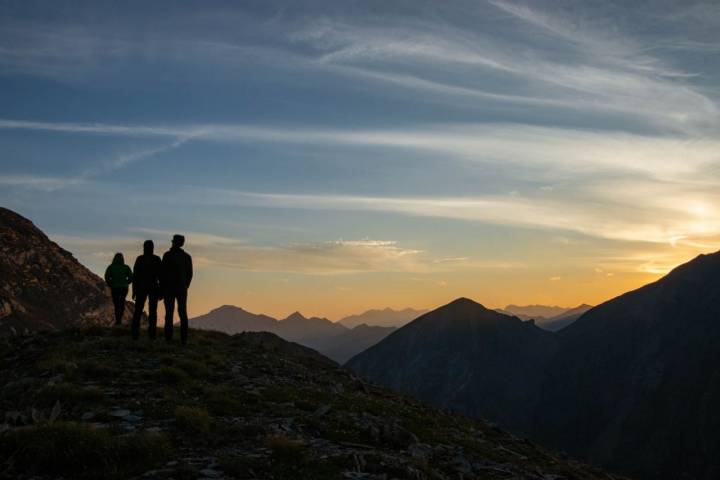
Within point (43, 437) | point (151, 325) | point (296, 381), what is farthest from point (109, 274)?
point (43, 437)

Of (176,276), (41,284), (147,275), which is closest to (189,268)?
(176,276)

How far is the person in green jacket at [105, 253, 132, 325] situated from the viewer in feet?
82.2

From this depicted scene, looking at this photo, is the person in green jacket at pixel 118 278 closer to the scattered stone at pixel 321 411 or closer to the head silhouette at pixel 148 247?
the head silhouette at pixel 148 247

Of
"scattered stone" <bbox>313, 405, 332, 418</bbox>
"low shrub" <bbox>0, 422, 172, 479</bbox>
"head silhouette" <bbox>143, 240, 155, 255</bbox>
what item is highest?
"head silhouette" <bbox>143, 240, 155, 255</bbox>

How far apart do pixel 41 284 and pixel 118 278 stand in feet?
344

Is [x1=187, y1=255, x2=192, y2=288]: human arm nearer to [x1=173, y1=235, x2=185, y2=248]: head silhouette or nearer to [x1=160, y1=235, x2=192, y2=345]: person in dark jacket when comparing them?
[x1=160, y1=235, x2=192, y2=345]: person in dark jacket

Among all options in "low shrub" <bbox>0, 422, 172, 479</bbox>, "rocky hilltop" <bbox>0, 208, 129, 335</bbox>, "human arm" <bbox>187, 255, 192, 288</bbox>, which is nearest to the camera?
"low shrub" <bbox>0, 422, 172, 479</bbox>

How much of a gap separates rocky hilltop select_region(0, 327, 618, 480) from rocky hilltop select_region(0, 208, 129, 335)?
87603mm

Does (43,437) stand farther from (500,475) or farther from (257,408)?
(500,475)

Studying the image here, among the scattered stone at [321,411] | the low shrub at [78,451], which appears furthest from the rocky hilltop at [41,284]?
the low shrub at [78,451]

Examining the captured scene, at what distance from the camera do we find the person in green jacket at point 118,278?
25062 millimetres

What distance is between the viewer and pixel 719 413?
641 feet

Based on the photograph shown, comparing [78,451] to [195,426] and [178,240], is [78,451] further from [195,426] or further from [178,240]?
[178,240]

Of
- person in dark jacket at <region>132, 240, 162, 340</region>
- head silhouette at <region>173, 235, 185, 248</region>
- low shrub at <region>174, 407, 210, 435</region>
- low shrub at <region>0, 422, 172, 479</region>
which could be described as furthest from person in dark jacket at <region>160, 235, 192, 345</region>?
low shrub at <region>0, 422, 172, 479</region>
